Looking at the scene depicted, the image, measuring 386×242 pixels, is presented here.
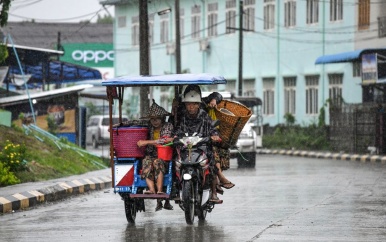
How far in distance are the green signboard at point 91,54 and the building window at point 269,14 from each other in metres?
29.3

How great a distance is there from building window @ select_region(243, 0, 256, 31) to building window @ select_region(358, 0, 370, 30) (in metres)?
→ 9.48

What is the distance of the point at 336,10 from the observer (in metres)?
47.5

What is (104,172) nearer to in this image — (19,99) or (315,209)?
(19,99)

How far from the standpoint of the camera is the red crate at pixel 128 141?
52.4 feet

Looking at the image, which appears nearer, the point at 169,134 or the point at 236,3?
the point at 169,134

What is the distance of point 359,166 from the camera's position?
3275cm

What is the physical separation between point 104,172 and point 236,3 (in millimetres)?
27726

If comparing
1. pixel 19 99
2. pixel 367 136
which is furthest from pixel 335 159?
pixel 19 99

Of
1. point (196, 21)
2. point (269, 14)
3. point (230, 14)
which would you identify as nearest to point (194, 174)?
point (269, 14)

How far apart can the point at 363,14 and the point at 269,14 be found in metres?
8.11

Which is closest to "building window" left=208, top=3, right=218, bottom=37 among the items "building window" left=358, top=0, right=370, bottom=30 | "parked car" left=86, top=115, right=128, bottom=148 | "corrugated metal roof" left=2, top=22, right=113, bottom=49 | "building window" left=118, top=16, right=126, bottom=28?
"parked car" left=86, top=115, right=128, bottom=148

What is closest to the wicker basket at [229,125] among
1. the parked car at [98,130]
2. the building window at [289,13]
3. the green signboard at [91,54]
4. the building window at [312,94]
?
the building window at [312,94]

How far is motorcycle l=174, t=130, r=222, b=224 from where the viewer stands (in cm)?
1527

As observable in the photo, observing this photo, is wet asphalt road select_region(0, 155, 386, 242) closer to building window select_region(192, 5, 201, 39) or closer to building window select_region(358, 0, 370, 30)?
building window select_region(358, 0, 370, 30)
